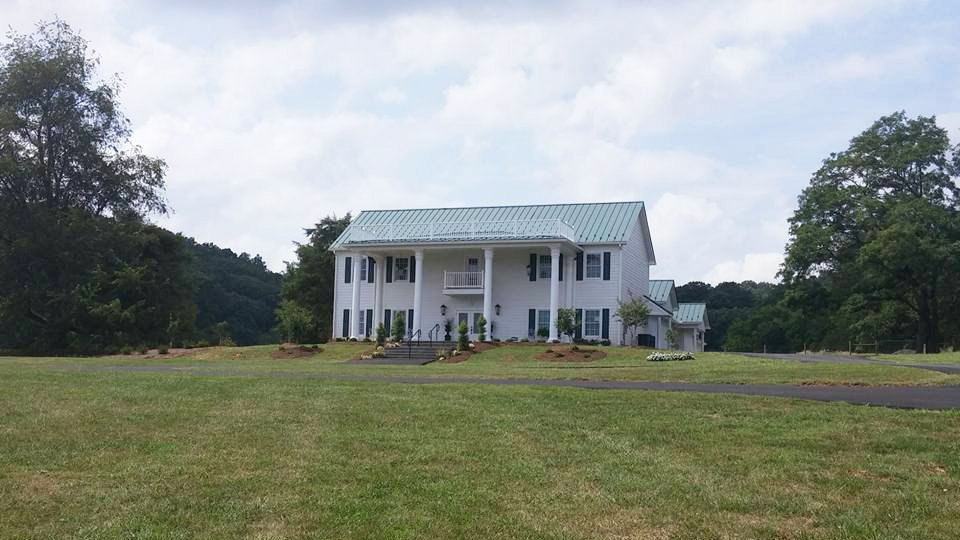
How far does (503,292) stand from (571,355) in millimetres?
11042

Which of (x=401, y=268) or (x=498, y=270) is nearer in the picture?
(x=498, y=270)

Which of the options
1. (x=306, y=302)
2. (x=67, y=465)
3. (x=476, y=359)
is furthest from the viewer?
(x=306, y=302)

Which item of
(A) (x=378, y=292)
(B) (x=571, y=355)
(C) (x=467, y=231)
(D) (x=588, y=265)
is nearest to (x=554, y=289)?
(D) (x=588, y=265)

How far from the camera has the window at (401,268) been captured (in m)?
45.5

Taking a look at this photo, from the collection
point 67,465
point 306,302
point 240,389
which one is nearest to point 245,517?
point 67,465

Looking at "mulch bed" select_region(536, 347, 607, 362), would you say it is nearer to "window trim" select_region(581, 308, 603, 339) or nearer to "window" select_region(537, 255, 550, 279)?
"window trim" select_region(581, 308, 603, 339)

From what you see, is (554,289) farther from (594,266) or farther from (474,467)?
(474,467)

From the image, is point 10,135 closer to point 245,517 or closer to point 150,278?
point 150,278

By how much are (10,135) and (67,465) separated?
41.9m

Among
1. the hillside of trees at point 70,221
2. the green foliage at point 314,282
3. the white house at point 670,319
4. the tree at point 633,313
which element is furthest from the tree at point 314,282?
the tree at point 633,313

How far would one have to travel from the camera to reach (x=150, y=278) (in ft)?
163

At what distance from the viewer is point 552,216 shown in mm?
45219

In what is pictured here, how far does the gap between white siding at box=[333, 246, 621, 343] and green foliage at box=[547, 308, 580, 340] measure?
3.21 metres

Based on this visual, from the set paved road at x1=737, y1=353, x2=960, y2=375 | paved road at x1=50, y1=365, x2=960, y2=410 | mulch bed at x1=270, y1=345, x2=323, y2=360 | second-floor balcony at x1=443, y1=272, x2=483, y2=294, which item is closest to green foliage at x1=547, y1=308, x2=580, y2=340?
second-floor balcony at x1=443, y1=272, x2=483, y2=294
